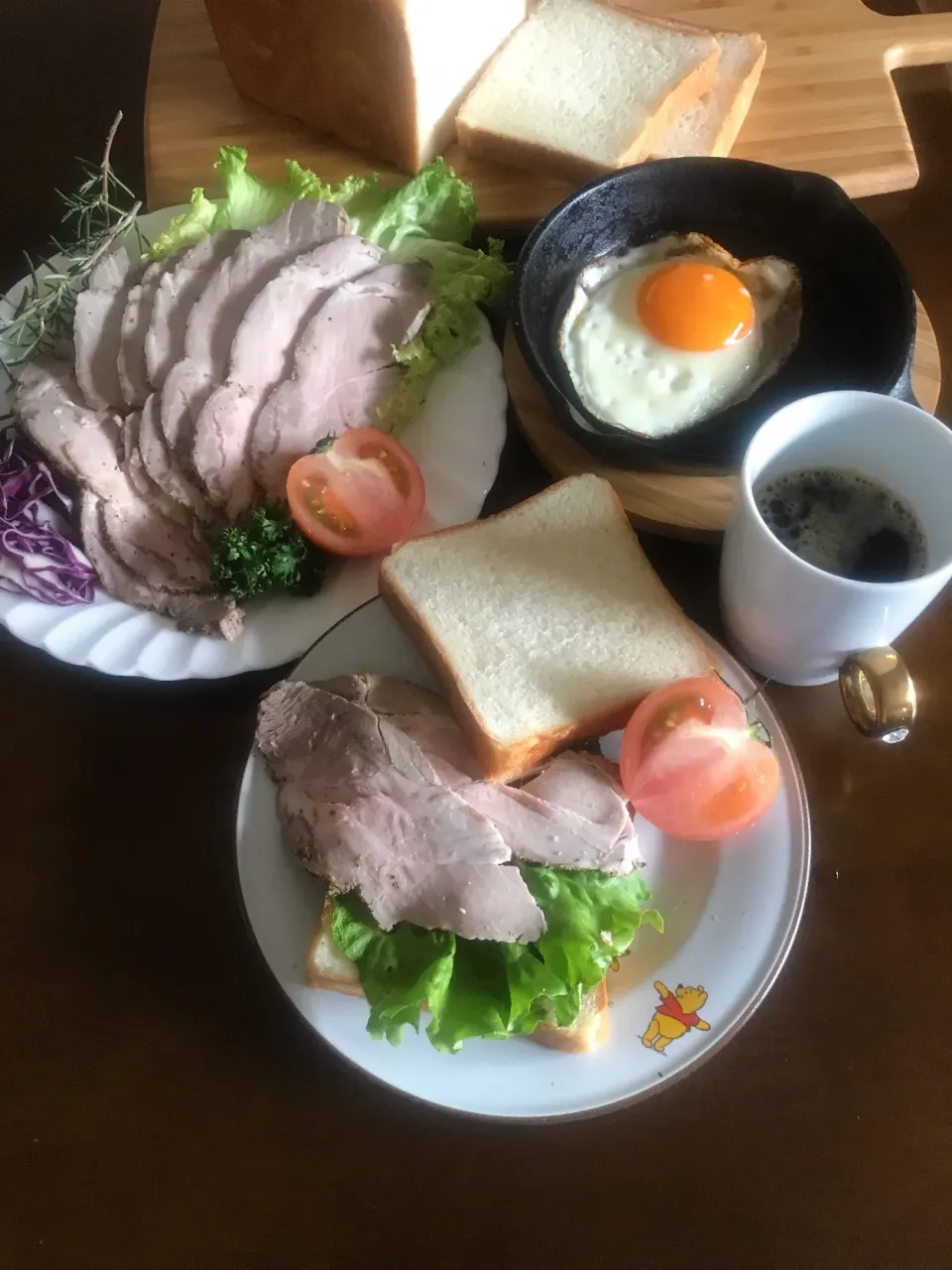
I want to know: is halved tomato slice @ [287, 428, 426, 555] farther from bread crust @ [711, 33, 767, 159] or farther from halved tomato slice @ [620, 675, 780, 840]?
bread crust @ [711, 33, 767, 159]

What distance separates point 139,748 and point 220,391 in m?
0.63

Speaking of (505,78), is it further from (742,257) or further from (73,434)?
(73,434)

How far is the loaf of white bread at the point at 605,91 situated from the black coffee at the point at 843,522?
3.14ft

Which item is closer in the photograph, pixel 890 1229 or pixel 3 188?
pixel 890 1229

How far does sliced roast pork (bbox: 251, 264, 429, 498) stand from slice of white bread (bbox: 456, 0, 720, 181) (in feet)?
1.48

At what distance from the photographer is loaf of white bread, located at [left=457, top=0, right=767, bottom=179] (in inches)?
81.6

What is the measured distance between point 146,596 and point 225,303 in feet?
1.90

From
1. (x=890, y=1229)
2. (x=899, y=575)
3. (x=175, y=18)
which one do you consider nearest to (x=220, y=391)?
(x=899, y=575)

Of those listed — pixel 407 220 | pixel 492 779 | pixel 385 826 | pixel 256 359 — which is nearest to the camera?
pixel 385 826

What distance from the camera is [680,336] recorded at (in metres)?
1.83

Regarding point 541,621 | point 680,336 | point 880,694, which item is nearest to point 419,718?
point 541,621

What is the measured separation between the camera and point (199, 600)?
5.33ft

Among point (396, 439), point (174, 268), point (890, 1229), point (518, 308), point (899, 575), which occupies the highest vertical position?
point (174, 268)

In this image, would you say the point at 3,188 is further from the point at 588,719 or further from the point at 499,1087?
the point at 499,1087
